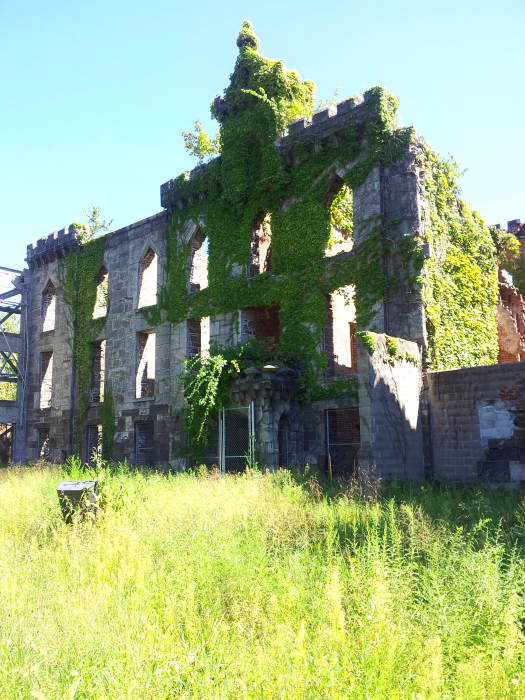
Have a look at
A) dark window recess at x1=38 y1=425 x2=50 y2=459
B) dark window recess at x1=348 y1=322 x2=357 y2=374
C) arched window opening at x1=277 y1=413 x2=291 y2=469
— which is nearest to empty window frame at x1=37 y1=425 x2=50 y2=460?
dark window recess at x1=38 y1=425 x2=50 y2=459

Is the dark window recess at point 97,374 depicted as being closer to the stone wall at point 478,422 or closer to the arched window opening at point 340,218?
the arched window opening at point 340,218

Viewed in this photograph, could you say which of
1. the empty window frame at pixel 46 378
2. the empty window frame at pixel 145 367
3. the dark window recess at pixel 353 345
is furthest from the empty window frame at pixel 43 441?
the dark window recess at pixel 353 345

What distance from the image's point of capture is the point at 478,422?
1278 centimetres

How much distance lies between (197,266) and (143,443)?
6275mm

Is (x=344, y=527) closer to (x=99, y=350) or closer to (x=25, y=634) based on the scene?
(x=25, y=634)

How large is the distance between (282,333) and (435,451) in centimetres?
545

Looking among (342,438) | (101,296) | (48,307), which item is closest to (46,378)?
(48,307)

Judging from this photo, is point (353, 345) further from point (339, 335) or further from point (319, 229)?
point (319, 229)

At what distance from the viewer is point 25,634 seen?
4094mm

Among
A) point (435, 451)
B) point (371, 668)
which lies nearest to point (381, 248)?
point (435, 451)

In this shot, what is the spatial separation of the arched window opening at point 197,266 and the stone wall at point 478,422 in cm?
915

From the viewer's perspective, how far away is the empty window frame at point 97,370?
22.6m

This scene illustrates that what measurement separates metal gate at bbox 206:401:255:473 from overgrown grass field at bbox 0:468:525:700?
7919 mm

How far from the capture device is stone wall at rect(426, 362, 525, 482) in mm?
12250
